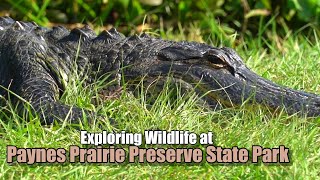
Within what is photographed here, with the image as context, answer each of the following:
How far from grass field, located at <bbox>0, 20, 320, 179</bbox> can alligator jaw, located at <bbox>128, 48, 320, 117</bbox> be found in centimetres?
8

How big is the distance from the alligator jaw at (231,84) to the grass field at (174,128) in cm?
8

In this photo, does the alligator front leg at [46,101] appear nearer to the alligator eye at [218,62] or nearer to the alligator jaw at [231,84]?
the alligator jaw at [231,84]

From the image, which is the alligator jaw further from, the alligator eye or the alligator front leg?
the alligator front leg

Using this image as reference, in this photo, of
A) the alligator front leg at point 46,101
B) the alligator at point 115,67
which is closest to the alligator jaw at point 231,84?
the alligator at point 115,67

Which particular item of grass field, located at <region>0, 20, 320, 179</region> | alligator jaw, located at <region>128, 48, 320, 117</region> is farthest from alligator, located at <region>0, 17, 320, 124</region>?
grass field, located at <region>0, 20, 320, 179</region>

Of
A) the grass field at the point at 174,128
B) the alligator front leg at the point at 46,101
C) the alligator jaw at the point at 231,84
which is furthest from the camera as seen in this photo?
the alligator jaw at the point at 231,84

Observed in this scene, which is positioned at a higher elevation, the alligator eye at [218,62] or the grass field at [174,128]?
the alligator eye at [218,62]

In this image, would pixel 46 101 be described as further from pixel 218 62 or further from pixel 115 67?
pixel 218 62

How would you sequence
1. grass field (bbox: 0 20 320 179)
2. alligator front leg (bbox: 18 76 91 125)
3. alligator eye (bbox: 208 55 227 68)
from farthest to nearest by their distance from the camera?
alligator eye (bbox: 208 55 227 68), alligator front leg (bbox: 18 76 91 125), grass field (bbox: 0 20 320 179)

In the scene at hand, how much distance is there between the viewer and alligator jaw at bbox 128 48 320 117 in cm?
475

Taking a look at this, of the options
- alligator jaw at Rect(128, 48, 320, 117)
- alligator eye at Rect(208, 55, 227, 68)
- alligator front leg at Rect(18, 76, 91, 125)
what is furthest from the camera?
alligator eye at Rect(208, 55, 227, 68)

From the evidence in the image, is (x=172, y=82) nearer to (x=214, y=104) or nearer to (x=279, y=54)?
(x=214, y=104)

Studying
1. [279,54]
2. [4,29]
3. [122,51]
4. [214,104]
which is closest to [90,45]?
[122,51]

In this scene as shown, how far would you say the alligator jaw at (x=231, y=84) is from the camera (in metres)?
4.75
